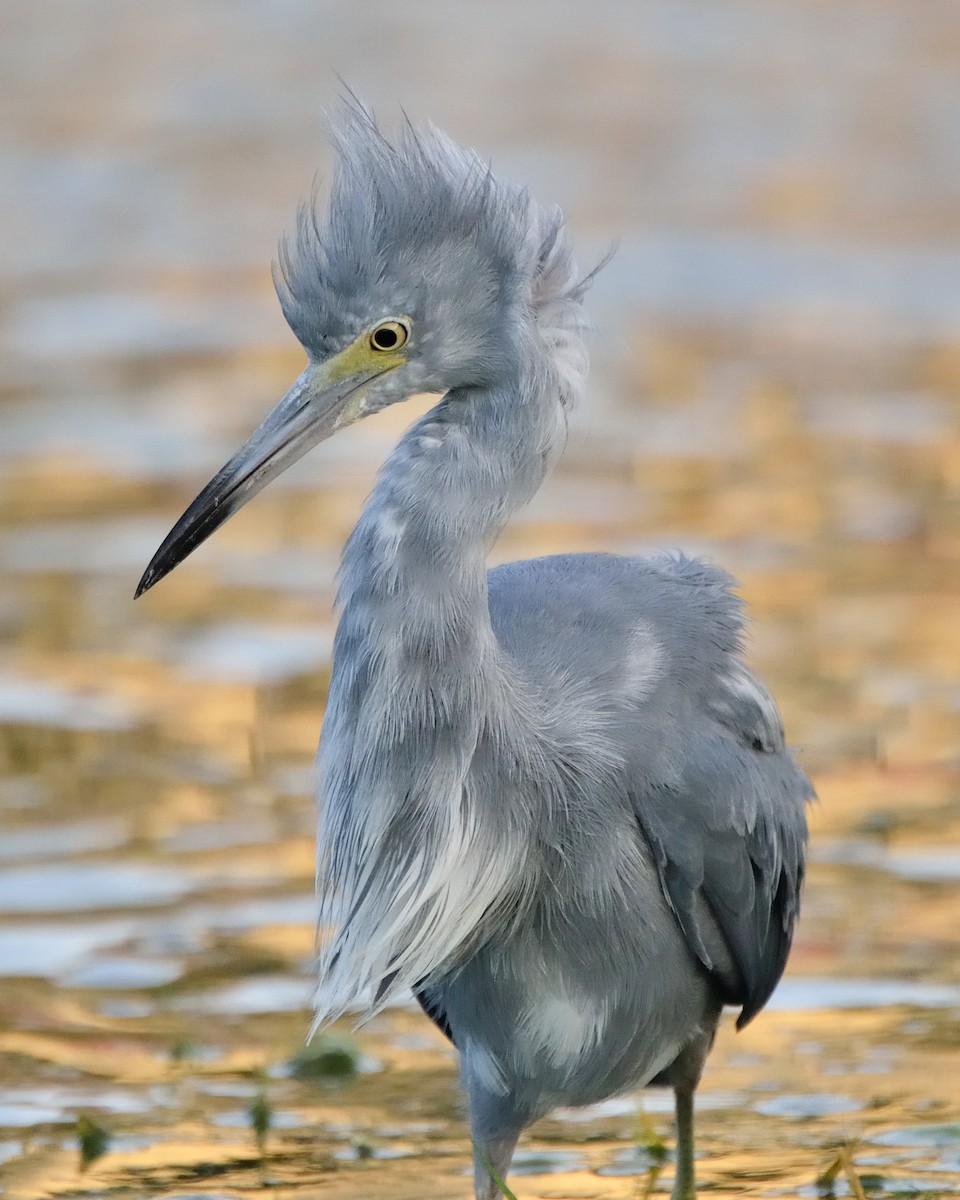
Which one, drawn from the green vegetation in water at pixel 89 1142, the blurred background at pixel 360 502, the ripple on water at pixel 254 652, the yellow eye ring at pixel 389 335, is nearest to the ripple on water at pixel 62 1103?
the blurred background at pixel 360 502

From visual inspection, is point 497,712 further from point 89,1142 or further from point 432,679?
point 89,1142

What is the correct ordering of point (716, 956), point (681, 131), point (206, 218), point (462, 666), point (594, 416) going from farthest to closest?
point (681, 131), point (206, 218), point (594, 416), point (716, 956), point (462, 666)

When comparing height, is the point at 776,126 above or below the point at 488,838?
above

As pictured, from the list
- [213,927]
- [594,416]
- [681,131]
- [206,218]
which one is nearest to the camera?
[213,927]

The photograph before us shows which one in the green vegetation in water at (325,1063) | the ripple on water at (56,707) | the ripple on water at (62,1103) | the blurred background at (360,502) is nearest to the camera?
the ripple on water at (62,1103)

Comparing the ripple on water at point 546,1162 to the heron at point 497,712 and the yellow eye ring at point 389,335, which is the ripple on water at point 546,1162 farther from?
the yellow eye ring at point 389,335

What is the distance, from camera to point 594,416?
12461 mm

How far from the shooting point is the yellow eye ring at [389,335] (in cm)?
452

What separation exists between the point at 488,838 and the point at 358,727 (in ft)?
1.18

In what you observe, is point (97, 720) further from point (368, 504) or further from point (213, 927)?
point (368, 504)

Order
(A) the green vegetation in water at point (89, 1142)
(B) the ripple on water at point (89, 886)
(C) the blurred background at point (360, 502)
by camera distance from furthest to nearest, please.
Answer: (B) the ripple on water at point (89, 886) < (C) the blurred background at point (360, 502) < (A) the green vegetation in water at point (89, 1142)

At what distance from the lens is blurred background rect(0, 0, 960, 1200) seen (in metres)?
5.96

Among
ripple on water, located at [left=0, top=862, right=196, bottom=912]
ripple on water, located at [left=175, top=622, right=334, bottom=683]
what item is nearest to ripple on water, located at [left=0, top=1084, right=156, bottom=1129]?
ripple on water, located at [left=0, top=862, right=196, bottom=912]

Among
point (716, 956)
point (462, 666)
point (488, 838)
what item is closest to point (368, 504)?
point (462, 666)
